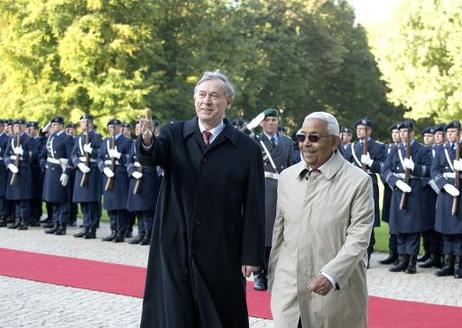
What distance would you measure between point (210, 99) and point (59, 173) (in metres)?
11.3

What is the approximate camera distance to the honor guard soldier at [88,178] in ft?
49.8

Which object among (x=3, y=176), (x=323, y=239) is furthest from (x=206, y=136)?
(x=3, y=176)

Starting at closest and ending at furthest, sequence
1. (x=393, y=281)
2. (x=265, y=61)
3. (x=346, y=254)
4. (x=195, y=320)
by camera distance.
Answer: (x=346, y=254), (x=195, y=320), (x=393, y=281), (x=265, y=61)

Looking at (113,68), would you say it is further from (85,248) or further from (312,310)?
(312,310)

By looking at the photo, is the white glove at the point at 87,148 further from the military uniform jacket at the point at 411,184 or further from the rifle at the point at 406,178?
the rifle at the point at 406,178


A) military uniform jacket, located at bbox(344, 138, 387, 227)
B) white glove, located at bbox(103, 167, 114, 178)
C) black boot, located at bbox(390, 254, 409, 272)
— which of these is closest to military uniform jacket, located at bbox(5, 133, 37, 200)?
white glove, located at bbox(103, 167, 114, 178)

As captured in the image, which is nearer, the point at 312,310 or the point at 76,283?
the point at 312,310

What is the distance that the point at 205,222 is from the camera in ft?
16.5

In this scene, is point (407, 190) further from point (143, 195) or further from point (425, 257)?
point (143, 195)

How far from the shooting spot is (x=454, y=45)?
30.0 m

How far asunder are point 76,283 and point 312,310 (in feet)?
18.8

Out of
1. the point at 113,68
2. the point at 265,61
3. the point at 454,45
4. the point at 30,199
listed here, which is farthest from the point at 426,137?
the point at 265,61

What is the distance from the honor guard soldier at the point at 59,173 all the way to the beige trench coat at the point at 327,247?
11303 millimetres

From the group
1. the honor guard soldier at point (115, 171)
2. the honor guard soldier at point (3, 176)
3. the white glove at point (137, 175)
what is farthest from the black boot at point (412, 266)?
the honor guard soldier at point (3, 176)
